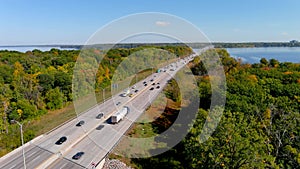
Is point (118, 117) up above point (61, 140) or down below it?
above

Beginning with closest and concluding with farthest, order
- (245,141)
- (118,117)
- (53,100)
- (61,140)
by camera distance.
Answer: (245,141)
(61,140)
(118,117)
(53,100)

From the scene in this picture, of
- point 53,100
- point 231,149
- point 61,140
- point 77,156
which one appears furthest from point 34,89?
point 231,149

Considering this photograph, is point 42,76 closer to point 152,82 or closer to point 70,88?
point 70,88

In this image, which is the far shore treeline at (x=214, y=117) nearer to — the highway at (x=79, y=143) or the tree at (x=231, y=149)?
the tree at (x=231, y=149)

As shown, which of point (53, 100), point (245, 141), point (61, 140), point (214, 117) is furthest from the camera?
point (53, 100)

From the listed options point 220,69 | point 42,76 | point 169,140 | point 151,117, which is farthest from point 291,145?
point 42,76

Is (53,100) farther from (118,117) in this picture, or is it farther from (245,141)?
(245,141)

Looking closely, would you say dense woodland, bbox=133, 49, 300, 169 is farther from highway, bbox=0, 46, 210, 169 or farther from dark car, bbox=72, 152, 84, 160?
dark car, bbox=72, 152, 84, 160

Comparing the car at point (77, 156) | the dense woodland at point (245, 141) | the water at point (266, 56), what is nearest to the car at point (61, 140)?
the car at point (77, 156)

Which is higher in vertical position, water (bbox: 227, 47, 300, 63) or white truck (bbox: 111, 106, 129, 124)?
water (bbox: 227, 47, 300, 63)

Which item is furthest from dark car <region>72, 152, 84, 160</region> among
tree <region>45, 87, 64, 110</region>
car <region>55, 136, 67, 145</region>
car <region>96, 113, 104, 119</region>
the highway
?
tree <region>45, 87, 64, 110</region>

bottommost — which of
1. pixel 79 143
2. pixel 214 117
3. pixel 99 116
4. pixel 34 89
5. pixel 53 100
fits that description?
pixel 79 143
